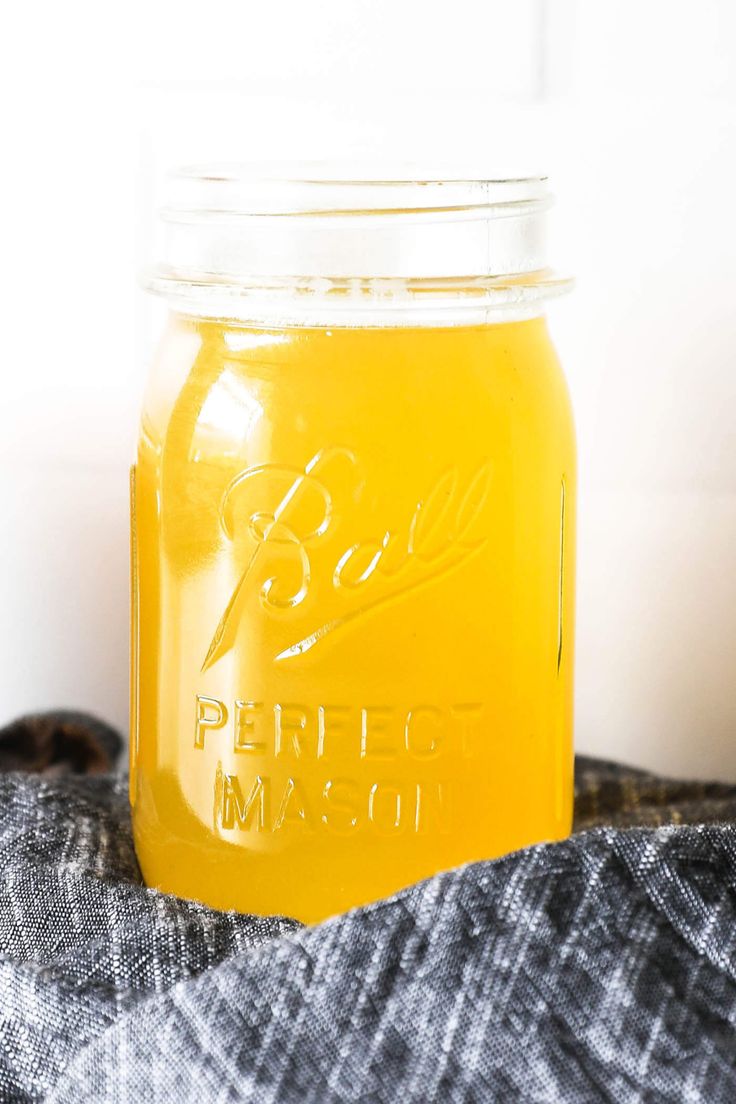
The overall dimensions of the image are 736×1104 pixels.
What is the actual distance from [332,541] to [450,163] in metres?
0.29

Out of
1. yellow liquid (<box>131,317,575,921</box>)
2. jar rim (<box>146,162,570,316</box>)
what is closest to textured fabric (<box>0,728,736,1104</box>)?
yellow liquid (<box>131,317,575,921</box>)

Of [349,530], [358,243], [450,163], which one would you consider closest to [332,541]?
[349,530]

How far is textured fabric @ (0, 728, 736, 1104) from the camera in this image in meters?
0.48

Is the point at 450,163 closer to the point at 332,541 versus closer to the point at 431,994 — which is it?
the point at 332,541

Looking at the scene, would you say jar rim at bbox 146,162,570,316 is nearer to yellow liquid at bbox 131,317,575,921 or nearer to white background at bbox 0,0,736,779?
yellow liquid at bbox 131,317,575,921

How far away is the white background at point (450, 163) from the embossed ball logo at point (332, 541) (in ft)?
0.82

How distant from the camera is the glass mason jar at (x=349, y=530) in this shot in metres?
0.61

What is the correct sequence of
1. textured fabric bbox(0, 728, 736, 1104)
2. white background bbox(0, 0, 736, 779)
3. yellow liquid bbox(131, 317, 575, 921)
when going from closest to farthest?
textured fabric bbox(0, 728, 736, 1104) < yellow liquid bbox(131, 317, 575, 921) < white background bbox(0, 0, 736, 779)

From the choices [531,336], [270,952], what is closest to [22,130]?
[531,336]

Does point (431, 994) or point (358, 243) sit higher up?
point (358, 243)

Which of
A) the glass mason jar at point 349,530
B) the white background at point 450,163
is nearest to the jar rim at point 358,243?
the glass mason jar at point 349,530

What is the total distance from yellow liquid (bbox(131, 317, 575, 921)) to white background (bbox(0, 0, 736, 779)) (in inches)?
7.4

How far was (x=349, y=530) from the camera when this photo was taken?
24.1 inches

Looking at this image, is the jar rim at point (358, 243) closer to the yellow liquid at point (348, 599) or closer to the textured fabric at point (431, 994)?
the yellow liquid at point (348, 599)
